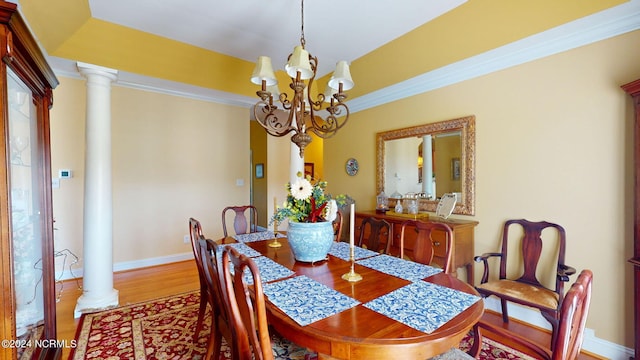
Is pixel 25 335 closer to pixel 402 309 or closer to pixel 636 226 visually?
pixel 402 309

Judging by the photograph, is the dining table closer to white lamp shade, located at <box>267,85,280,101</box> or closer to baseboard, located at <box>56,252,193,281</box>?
white lamp shade, located at <box>267,85,280,101</box>

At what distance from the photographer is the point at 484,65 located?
8.56ft

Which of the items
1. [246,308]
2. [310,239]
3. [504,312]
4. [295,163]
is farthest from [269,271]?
[295,163]

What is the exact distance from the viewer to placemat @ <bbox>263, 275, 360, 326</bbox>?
1.13 meters

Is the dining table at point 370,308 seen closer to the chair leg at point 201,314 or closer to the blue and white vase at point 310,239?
the blue and white vase at point 310,239

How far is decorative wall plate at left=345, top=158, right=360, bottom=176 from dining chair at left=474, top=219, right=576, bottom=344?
2.05m

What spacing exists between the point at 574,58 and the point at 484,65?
25.4 inches

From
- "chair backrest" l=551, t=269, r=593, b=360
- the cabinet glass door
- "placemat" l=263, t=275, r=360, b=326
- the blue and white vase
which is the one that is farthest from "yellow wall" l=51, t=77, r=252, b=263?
"chair backrest" l=551, t=269, r=593, b=360

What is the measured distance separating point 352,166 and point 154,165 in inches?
116

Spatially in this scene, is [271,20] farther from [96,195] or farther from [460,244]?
[460,244]

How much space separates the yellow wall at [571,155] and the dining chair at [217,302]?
2.43 meters

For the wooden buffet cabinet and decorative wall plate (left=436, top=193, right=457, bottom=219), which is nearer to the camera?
the wooden buffet cabinet

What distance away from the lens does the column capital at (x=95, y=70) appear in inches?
105

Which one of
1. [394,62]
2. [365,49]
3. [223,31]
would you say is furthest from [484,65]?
[223,31]
